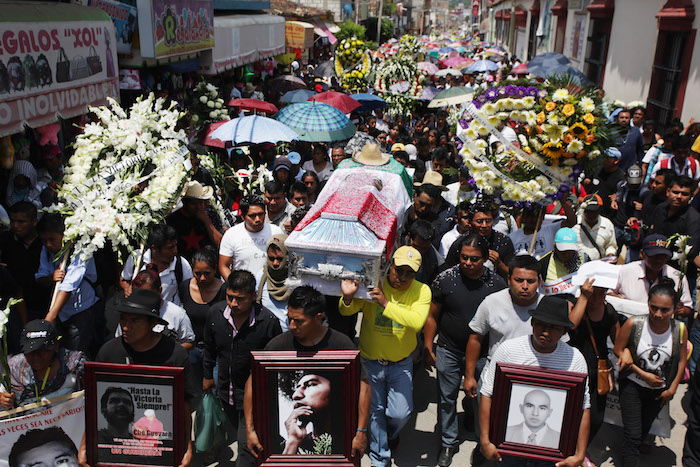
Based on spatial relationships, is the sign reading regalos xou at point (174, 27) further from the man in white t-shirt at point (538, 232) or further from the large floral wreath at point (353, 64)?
the man in white t-shirt at point (538, 232)

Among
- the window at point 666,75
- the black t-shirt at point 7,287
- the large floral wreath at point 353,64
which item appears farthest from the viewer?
the large floral wreath at point 353,64

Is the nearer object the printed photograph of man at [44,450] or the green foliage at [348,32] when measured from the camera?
the printed photograph of man at [44,450]

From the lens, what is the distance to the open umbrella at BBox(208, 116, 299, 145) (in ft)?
27.4

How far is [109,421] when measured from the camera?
3.63 meters

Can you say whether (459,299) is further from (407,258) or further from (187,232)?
(187,232)

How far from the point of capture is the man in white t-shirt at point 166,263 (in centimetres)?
502

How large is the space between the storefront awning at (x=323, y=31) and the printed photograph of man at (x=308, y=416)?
34970 millimetres

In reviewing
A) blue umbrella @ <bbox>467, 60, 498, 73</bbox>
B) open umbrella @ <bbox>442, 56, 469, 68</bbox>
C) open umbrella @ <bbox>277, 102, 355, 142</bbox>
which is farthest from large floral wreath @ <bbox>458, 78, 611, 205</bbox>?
open umbrella @ <bbox>442, 56, 469, 68</bbox>

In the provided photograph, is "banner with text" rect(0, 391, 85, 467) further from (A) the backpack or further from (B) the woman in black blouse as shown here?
(A) the backpack

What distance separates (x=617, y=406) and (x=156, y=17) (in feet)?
30.3

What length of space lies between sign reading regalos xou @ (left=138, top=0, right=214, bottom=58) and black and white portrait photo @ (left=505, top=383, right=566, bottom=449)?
884cm

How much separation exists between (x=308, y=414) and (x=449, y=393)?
1637 millimetres

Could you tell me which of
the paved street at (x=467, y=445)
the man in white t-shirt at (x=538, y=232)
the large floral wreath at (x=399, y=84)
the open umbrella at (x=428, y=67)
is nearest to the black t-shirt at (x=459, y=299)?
the paved street at (x=467, y=445)

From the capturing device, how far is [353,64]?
19188 mm
